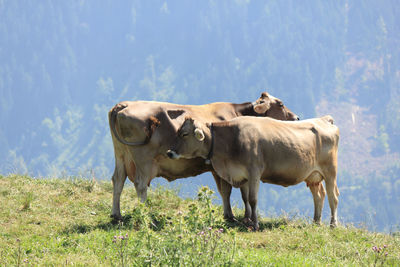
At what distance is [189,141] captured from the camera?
→ 33.2ft

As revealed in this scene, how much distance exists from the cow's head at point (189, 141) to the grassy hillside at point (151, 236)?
132 cm

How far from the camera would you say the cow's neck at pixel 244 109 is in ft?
39.2

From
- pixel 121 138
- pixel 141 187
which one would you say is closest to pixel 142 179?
pixel 141 187

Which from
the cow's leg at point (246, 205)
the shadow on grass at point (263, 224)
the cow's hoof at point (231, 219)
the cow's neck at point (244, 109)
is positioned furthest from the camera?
the cow's neck at point (244, 109)

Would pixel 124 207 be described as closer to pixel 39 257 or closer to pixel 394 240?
pixel 39 257

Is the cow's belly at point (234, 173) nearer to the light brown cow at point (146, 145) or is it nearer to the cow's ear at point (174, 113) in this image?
the light brown cow at point (146, 145)

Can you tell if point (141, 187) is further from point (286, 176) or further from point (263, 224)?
point (286, 176)

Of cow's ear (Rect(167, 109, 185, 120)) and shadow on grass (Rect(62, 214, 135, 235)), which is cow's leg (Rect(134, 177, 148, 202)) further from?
cow's ear (Rect(167, 109, 185, 120))

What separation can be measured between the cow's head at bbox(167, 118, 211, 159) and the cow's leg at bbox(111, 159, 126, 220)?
3.91ft

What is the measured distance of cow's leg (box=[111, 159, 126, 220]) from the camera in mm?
10211

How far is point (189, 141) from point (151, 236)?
14.5ft

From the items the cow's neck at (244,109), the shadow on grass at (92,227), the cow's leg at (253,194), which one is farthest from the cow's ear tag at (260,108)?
the shadow on grass at (92,227)

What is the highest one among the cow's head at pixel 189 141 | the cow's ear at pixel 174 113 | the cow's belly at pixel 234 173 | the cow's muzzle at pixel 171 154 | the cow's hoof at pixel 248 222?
the cow's ear at pixel 174 113

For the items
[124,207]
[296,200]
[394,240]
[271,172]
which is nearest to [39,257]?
[124,207]
